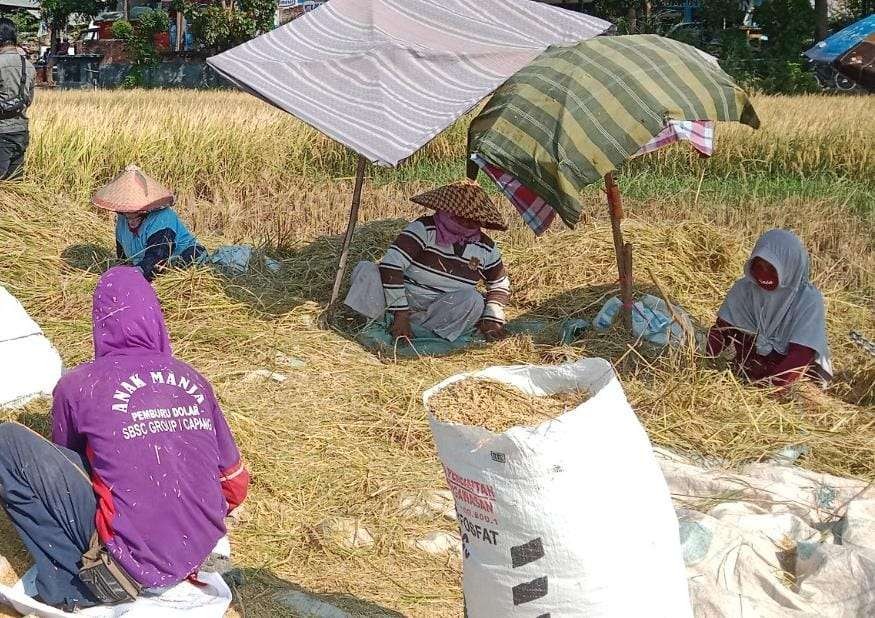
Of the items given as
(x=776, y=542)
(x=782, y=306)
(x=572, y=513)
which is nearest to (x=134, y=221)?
(x=782, y=306)

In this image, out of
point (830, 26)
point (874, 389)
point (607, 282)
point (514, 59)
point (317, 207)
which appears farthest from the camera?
point (830, 26)

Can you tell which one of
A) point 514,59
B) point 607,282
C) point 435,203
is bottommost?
point 607,282

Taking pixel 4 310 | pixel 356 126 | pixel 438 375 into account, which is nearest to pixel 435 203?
pixel 356 126

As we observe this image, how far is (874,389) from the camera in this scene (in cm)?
520

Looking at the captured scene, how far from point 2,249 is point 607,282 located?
155 inches

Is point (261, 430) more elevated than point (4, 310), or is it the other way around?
point (4, 310)

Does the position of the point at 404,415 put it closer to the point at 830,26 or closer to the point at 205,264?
the point at 205,264

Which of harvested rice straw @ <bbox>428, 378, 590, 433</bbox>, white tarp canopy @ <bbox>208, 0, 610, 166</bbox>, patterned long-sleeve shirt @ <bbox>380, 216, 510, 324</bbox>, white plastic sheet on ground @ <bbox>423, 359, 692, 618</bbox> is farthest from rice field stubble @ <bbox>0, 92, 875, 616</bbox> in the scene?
white tarp canopy @ <bbox>208, 0, 610, 166</bbox>

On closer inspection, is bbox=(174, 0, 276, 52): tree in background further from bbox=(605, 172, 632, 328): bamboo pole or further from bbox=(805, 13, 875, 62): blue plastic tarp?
bbox=(805, 13, 875, 62): blue plastic tarp

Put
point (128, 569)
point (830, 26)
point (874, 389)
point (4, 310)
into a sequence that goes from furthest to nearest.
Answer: point (830, 26), point (874, 389), point (4, 310), point (128, 569)

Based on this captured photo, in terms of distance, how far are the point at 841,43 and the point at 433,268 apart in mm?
2510

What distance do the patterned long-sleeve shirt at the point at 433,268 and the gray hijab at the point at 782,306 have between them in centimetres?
136

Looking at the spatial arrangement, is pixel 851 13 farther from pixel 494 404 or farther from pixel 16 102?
pixel 494 404

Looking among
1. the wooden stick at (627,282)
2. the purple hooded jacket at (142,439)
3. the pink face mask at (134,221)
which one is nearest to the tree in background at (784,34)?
the wooden stick at (627,282)
